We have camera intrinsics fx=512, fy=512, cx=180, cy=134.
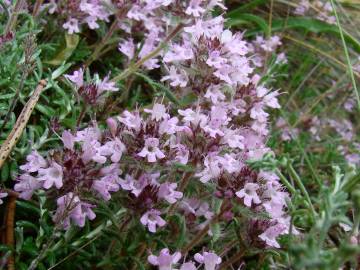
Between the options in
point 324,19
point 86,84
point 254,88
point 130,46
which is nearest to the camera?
point 86,84

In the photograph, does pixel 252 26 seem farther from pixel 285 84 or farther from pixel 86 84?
pixel 86 84

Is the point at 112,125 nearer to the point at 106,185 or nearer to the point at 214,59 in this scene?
the point at 106,185

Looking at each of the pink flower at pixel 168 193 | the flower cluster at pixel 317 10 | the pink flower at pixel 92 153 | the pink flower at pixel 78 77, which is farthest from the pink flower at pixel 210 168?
the flower cluster at pixel 317 10

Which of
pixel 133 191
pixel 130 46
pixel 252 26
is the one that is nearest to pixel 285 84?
pixel 252 26

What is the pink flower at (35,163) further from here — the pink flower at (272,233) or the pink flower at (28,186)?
the pink flower at (272,233)

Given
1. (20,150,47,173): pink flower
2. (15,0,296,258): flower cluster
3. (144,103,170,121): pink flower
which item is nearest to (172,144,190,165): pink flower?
(15,0,296,258): flower cluster
